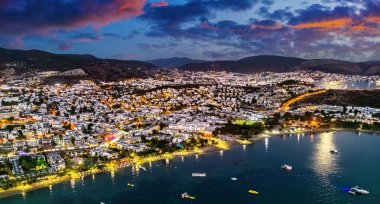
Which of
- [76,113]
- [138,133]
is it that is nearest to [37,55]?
[76,113]

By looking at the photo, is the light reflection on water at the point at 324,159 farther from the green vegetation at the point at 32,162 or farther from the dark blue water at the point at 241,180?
the green vegetation at the point at 32,162

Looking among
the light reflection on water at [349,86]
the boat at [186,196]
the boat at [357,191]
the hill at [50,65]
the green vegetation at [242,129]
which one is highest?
the hill at [50,65]

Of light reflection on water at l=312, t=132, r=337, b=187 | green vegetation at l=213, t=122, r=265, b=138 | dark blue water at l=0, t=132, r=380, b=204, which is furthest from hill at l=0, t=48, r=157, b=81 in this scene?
dark blue water at l=0, t=132, r=380, b=204

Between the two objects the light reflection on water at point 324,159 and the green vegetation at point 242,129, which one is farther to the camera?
the green vegetation at point 242,129

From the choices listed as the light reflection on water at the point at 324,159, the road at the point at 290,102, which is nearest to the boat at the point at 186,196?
the light reflection on water at the point at 324,159

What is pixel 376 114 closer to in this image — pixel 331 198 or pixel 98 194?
pixel 331 198

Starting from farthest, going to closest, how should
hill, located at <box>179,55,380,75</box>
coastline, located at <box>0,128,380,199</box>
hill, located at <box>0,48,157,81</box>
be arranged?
hill, located at <box>179,55,380,75</box> → hill, located at <box>0,48,157,81</box> → coastline, located at <box>0,128,380,199</box>

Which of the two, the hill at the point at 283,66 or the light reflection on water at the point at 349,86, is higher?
the hill at the point at 283,66

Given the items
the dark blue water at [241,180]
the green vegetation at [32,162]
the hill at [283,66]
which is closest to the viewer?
the dark blue water at [241,180]

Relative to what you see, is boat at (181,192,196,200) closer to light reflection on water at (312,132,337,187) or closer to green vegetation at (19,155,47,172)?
light reflection on water at (312,132,337,187)

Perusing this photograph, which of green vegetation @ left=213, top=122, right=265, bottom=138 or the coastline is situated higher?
green vegetation @ left=213, top=122, right=265, bottom=138
